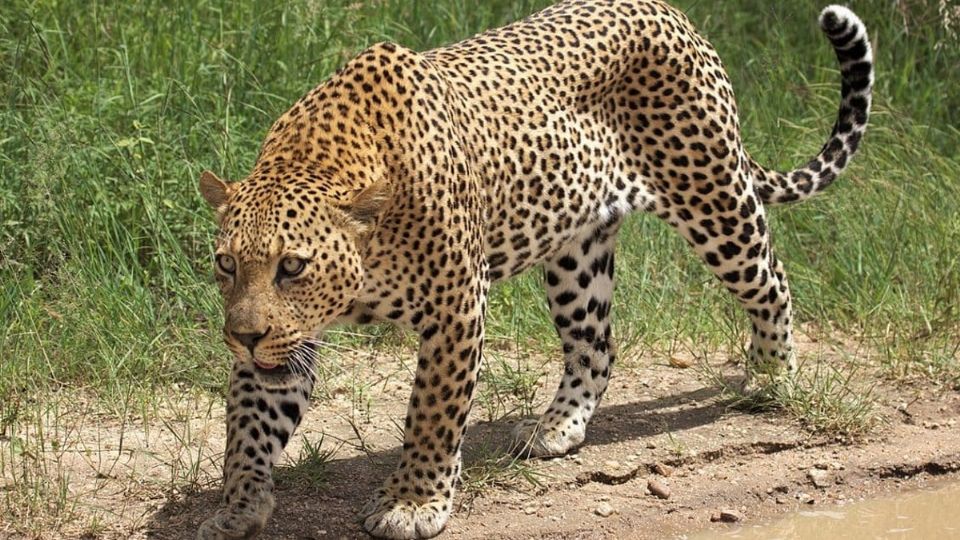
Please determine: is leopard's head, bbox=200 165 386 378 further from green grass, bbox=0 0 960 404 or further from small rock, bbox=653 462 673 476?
green grass, bbox=0 0 960 404

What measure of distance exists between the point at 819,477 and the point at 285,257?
2.61m

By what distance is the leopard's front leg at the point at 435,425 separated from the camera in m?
6.21

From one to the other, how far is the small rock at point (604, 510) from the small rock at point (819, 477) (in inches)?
36.0

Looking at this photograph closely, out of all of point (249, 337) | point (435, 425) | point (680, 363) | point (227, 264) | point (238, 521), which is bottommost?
point (238, 521)

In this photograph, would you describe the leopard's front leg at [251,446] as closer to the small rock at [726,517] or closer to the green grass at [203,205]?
the green grass at [203,205]

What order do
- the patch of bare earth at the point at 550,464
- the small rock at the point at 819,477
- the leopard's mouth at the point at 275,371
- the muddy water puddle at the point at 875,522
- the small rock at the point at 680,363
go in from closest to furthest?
1. the leopard's mouth at the point at 275,371
2. the patch of bare earth at the point at 550,464
3. the muddy water puddle at the point at 875,522
4. the small rock at the point at 819,477
5. the small rock at the point at 680,363

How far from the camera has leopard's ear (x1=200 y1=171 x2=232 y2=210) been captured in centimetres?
579

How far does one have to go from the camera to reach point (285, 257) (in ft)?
18.4

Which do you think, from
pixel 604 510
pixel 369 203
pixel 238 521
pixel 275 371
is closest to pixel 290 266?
pixel 369 203

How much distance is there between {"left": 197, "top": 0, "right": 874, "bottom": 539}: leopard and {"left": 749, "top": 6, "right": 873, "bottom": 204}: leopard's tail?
0.4 inches

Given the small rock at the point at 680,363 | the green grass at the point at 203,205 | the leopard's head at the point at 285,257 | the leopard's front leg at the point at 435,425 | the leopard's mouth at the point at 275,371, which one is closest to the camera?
the leopard's head at the point at 285,257

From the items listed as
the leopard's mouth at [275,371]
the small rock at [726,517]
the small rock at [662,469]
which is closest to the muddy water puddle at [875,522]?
the small rock at [726,517]

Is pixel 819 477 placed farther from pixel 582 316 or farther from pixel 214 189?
pixel 214 189

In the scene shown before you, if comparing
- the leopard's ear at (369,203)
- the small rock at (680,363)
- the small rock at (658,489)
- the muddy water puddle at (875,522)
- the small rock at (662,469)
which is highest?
the leopard's ear at (369,203)
